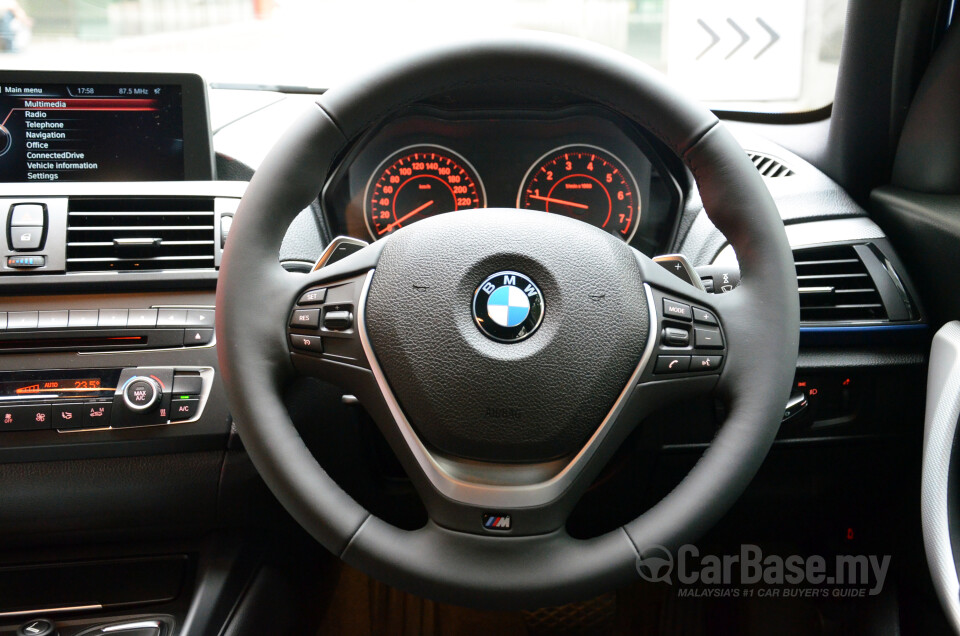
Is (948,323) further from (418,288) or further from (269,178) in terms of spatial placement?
(269,178)

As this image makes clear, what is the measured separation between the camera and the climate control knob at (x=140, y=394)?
45.2 inches

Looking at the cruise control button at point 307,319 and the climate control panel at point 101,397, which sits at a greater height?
the cruise control button at point 307,319

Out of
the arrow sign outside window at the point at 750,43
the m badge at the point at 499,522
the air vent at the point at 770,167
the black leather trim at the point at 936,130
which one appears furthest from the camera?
the arrow sign outside window at the point at 750,43

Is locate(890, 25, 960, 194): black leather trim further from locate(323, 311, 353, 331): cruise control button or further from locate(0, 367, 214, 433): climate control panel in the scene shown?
locate(0, 367, 214, 433): climate control panel

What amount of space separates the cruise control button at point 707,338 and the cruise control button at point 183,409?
2.45 feet

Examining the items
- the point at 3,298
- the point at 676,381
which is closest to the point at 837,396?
the point at 676,381

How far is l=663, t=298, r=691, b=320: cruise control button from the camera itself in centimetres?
92

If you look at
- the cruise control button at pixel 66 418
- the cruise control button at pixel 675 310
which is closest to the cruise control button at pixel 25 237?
the cruise control button at pixel 66 418

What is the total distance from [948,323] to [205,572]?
1.30 meters

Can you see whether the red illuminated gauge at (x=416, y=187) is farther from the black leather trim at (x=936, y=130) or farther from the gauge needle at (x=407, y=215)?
the black leather trim at (x=936, y=130)

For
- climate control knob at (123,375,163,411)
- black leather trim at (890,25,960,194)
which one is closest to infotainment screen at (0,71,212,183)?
climate control knob at (123,375,163,411)

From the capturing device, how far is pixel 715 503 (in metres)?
0.87

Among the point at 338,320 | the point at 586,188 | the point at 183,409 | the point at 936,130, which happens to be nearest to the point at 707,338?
the point at 338,320

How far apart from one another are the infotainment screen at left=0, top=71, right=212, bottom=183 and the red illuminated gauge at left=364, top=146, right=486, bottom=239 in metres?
0.31
